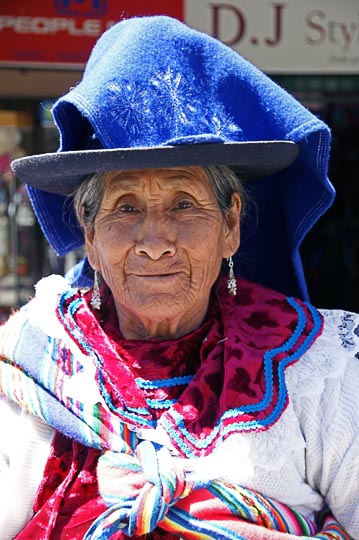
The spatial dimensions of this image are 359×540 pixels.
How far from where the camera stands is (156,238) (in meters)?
1.67

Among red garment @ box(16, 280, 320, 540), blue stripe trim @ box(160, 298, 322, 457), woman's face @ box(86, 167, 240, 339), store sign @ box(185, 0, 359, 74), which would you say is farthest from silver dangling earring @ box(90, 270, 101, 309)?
store sign @ box(185, 0, 359, 74)

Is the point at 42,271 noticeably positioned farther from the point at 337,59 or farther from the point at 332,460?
the point at 332,460

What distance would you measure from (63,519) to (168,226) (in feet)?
2.37

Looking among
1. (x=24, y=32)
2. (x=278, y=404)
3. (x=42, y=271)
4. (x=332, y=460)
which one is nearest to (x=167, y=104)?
(x=278, y=404)

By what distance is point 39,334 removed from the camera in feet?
5.98

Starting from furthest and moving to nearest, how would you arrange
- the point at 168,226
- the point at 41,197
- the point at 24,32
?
the point at 24,32, the point at 41,197, the point at 168,226

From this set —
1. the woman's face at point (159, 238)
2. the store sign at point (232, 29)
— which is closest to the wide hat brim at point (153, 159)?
the woman's face at point (159, 238)

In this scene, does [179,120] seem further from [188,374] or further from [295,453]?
[295,453]

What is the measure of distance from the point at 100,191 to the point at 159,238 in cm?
22

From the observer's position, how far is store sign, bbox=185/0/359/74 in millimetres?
4473

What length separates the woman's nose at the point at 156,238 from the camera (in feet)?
5.44

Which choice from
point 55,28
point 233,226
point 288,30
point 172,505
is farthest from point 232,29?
point 172,505

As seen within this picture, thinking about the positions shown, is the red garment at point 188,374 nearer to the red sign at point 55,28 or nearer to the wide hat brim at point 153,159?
Answer: the wide hat brim at point 153,159

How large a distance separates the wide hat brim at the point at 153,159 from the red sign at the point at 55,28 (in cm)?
283
